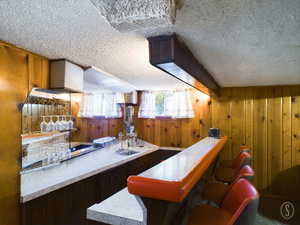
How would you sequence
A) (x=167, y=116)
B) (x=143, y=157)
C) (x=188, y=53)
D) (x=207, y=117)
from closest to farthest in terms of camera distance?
(x=188, y=53), (x=143, y=157), (x=207, y=117), (x=167, y=116)

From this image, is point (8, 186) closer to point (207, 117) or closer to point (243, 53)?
point (243, 53)

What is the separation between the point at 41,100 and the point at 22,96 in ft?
1.03

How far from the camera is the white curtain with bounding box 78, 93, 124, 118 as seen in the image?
3.18m

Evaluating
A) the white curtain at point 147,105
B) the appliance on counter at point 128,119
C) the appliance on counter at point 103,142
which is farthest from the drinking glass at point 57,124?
the white curtain at point 147,105

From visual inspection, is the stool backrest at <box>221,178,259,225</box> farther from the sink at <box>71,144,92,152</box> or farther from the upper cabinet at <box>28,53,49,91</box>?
the sink at <box>71,144,92,152</box>

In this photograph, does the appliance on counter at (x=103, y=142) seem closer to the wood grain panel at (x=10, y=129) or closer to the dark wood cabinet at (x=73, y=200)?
the dark wood cabinet at (x=73, y=200)

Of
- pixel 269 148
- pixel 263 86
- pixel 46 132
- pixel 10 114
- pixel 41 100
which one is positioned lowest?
pixel 269 148

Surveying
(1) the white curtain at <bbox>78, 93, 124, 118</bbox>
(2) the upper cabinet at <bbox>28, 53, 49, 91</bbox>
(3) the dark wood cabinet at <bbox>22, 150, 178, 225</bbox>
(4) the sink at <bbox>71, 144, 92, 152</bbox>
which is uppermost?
(2) the upper cabinet at <bbox>28, 53, 49, 91</bbox>

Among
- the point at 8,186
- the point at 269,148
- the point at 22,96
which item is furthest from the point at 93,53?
the point at 269,148

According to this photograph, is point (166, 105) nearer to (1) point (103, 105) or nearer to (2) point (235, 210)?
(1) point (103, 105)

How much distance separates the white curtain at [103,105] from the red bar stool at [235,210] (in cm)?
245

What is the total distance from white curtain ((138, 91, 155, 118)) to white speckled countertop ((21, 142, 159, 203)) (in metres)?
1.25

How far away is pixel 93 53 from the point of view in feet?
5.10

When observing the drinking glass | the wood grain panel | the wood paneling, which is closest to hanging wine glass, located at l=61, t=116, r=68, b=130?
the drinking glass
